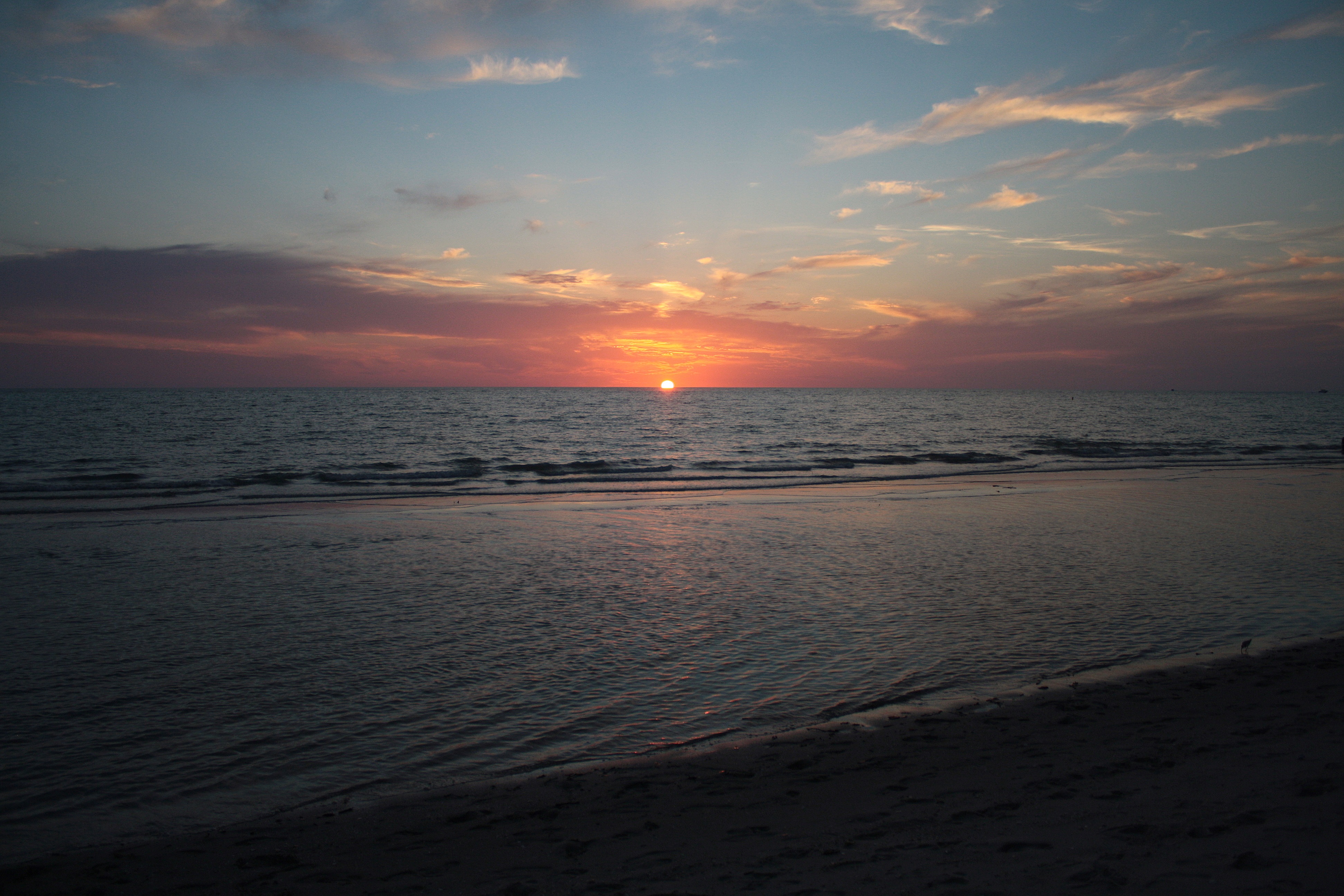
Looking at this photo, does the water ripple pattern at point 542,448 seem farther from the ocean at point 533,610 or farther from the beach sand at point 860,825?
the beach sand at point 860,825

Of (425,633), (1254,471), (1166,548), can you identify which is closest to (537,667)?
(425,633)

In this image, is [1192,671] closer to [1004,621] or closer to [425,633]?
[1004,621]

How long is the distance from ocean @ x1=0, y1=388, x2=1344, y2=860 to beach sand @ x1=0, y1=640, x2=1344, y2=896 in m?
0.48

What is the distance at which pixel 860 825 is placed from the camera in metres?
4.69

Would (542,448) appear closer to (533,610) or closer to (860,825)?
(533,610)

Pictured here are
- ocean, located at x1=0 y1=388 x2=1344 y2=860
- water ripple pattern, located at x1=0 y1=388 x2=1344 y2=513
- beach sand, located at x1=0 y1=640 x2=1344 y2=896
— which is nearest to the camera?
beach sand, located at x1=0 y1=640 x2=1344 y2=896

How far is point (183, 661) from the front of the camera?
7.91 metres

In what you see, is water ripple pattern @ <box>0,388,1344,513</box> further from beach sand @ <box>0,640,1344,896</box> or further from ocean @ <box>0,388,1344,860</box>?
beach sand @ <box>0,640,1344,896</box>

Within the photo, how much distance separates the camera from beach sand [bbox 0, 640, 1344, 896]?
4051mm

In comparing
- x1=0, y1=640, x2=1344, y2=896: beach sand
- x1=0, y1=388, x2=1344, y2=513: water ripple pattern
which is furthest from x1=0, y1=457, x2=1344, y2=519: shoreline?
x1=0, y1=640, x2=1344, y2=896: beach sand

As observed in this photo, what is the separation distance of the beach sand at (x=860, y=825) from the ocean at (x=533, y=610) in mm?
479

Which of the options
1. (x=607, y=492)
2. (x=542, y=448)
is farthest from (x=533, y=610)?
(x=542, y=448)

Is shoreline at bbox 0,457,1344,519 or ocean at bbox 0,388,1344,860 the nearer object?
ocean at bbox 0,388,1344,860

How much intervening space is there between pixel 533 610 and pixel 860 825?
614cm
